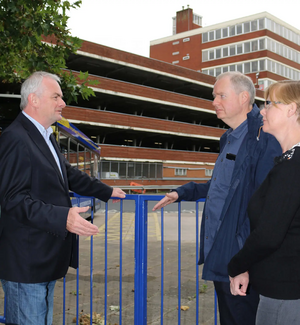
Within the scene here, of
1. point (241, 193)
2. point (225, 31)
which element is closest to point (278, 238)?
point (241, 193)

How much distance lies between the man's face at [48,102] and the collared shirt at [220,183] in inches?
48.6

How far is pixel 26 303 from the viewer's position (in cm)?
241

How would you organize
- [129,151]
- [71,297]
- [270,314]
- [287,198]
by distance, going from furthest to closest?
1. [129,151]
2. [71,297]
3. [270,314]
4. [287,198]

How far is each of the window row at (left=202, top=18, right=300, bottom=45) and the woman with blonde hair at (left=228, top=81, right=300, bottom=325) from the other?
53.7 meters

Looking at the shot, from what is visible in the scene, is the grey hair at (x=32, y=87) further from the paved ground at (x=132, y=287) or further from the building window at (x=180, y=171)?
the building window at (x=180, y=171)

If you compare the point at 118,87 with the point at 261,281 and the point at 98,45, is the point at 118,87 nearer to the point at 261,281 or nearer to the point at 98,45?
the point at 98,45

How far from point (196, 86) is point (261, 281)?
4362cm

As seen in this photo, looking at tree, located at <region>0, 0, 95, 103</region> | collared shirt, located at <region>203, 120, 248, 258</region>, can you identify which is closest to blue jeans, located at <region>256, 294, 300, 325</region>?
collared shirt, located at <region>203, 120, 248, 258</region>

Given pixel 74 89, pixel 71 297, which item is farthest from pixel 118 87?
pixel 71 297

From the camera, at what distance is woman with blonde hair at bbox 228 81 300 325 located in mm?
1704

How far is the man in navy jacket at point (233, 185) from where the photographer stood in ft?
7.46

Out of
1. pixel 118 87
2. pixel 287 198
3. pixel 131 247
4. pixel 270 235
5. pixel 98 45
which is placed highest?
pixel 98 45

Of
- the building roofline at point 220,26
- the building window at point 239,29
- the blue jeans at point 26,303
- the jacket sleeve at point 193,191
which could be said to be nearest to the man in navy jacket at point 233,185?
the jacket sleeve at point 193,191

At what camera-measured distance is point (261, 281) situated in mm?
1848
